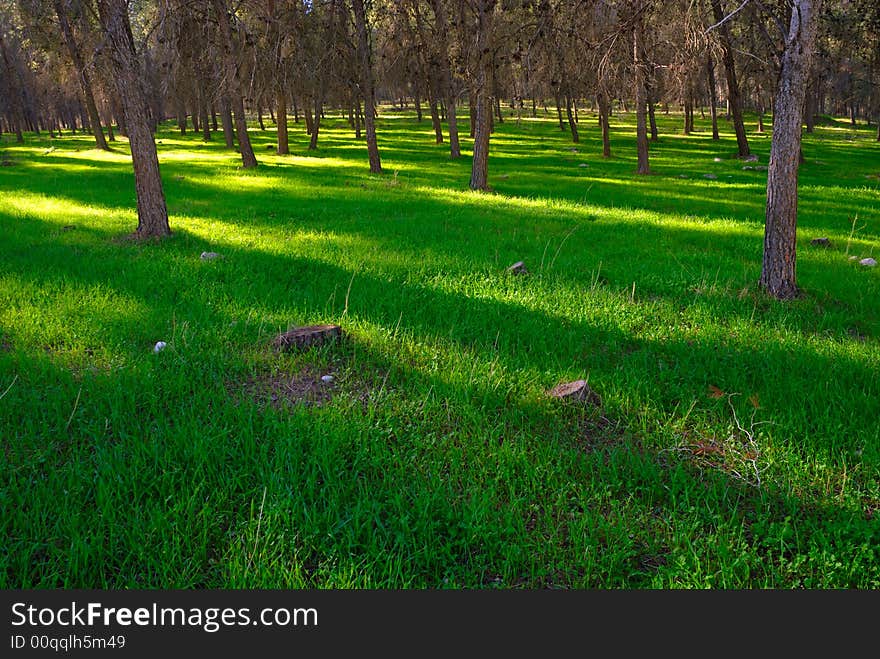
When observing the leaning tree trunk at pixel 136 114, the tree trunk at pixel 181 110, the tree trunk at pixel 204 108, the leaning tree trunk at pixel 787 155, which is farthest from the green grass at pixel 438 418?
the tree trunk at pixel 181 110

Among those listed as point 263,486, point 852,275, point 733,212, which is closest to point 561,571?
point 263,486

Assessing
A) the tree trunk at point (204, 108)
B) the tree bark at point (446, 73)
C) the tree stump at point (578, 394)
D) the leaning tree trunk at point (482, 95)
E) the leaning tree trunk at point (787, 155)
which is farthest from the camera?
the tree trunk at point (204, 108)

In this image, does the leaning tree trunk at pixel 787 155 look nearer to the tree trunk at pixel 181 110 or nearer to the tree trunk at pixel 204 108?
the tree trunk at pixel 204 108

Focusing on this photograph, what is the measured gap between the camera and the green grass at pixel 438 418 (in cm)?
268

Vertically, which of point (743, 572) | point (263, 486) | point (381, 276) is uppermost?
point (381, 276)

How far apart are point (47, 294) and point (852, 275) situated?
9428 millimetres

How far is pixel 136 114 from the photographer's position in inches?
332

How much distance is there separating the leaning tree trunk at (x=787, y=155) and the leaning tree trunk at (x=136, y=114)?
8.03 m

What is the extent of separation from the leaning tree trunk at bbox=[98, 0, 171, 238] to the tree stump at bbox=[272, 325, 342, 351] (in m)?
5.14

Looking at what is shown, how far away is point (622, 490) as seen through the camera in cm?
323

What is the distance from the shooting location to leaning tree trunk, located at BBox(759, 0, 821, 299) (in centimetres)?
572

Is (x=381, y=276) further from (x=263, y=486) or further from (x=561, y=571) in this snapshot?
(x=561, y=571)

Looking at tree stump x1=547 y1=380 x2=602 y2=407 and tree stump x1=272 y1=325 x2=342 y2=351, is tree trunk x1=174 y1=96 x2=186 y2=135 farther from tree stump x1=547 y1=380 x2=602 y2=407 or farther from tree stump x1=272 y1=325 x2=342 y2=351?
tree stump x1=547 y1=380 x2=602 y2=407

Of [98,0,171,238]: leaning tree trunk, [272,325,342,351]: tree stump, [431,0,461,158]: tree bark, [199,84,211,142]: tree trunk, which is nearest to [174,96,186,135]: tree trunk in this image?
[199,84,211,142]: tree trunk
